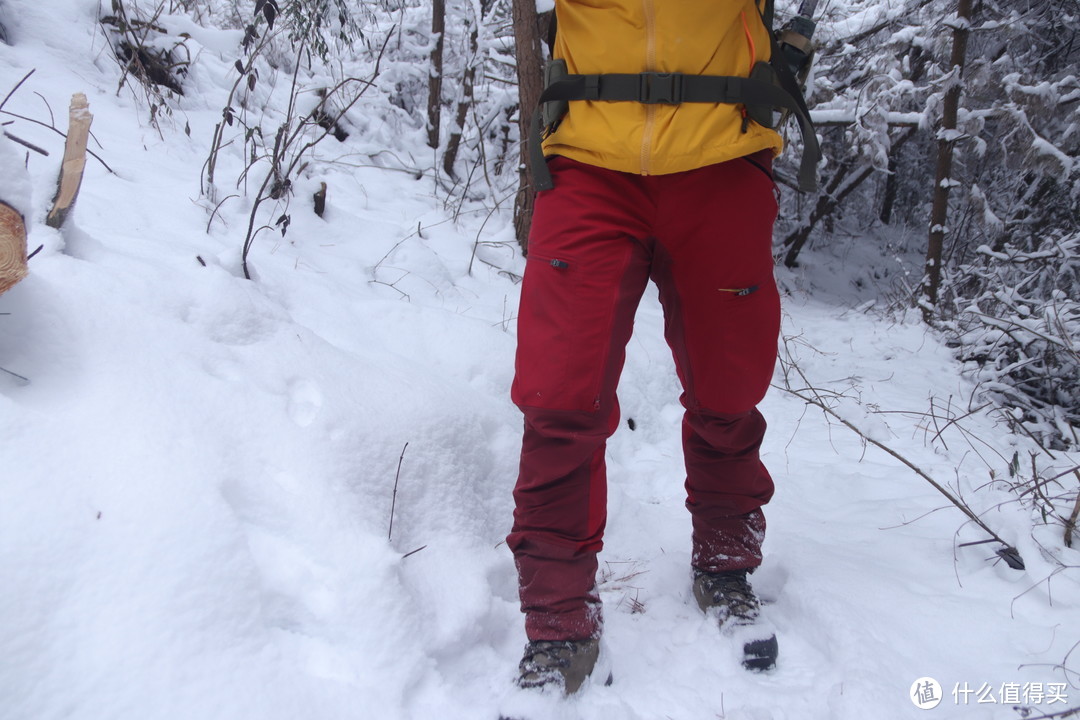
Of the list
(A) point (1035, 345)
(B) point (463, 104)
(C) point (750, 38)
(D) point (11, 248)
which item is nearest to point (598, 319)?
(C) point (750, 38)

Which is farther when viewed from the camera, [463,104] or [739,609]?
[463,104]

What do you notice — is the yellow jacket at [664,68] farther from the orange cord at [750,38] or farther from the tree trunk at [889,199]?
the tree trunk at [889,199]

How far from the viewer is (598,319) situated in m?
1.26

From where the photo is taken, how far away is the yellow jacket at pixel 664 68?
3.95 ft

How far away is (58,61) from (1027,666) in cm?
516

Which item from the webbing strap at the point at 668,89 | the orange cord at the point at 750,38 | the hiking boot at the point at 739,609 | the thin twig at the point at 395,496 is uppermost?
the orange cord at the point at 750,38

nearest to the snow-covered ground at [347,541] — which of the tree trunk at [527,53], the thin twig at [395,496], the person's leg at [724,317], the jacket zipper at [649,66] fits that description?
the thin twig at [395,496]

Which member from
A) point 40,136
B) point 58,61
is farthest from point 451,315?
point 58,61

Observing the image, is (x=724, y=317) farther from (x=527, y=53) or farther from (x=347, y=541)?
(x=527, y=53)

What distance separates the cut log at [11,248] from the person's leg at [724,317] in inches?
56.1

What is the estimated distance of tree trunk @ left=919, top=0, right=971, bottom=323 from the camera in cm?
454

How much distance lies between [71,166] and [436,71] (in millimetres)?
4251

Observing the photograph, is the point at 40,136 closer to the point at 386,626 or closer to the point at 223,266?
the point at 223,266

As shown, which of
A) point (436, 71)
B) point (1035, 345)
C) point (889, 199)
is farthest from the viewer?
point (889, 199)
